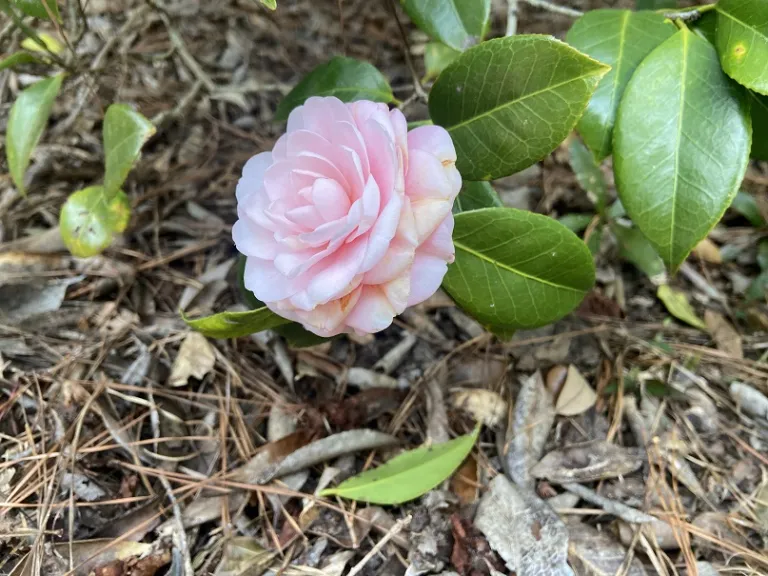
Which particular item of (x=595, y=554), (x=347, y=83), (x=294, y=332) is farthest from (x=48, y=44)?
(x=595, y=554)

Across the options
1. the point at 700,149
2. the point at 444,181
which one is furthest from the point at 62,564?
the point at 700,149

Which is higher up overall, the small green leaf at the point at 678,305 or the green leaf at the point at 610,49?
the green leaf at the point at 610,49

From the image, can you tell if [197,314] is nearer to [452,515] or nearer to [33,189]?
[33,189]

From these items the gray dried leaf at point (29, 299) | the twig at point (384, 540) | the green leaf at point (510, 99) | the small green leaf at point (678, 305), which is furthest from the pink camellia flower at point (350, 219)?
the small green leaf at point (678, 305)

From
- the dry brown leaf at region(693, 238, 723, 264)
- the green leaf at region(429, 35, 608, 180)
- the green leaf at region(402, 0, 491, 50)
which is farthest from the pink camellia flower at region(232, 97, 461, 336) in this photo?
the dry brown leaf at region(693, 238, 723, 264)

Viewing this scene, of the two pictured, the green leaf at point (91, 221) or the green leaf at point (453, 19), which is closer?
the green leaf at point (453, 19)

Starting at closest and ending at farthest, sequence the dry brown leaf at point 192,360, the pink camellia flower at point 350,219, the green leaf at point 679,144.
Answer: the pink camellia flower at point 350,219, the green leaf at point 679,144, the dry brown leaf at point 192,360

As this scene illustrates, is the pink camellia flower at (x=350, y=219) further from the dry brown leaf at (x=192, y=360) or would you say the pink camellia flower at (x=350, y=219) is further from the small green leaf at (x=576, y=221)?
the small green leaf at (x=576, y=221)
